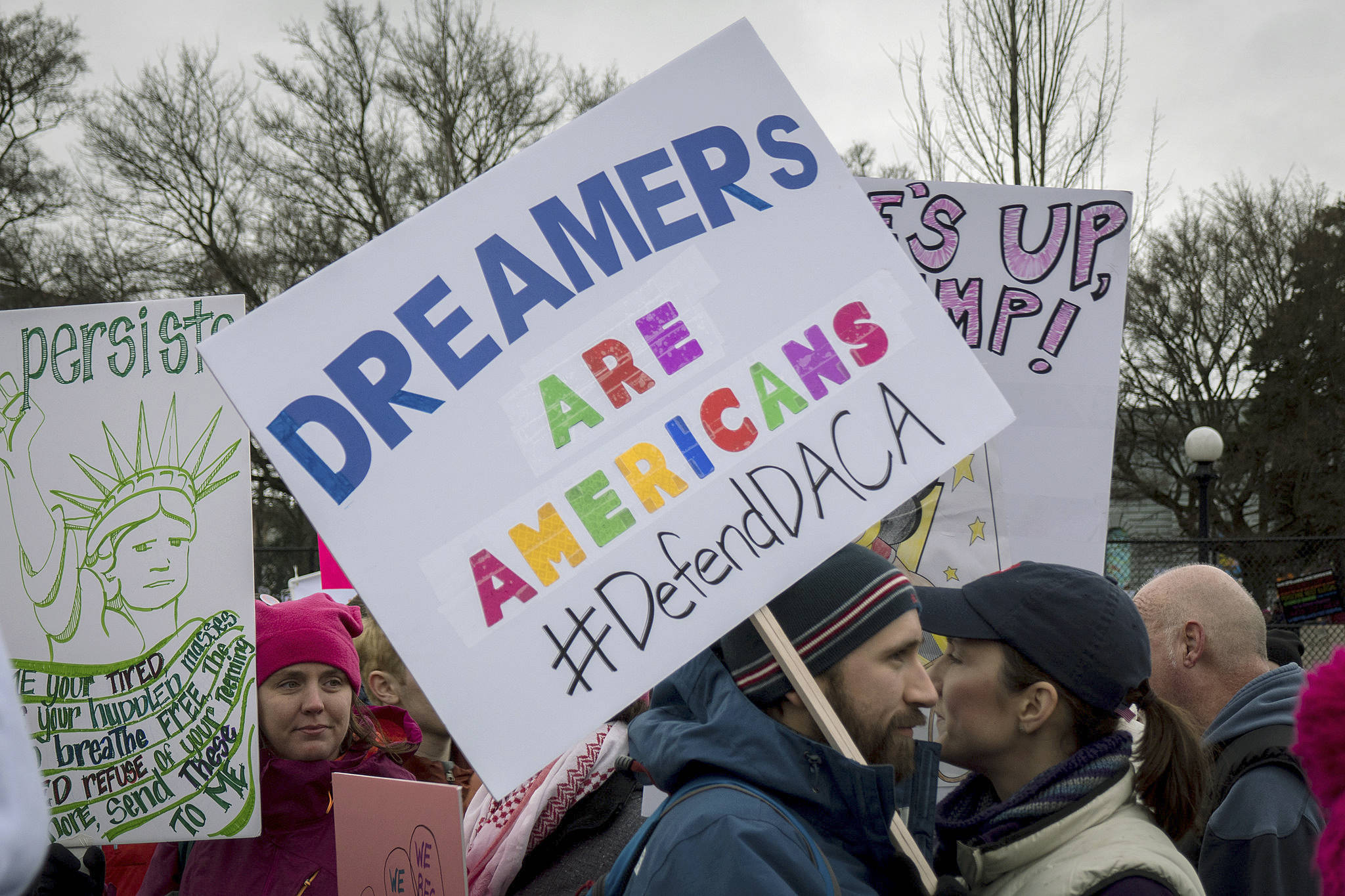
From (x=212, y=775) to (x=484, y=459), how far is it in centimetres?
143

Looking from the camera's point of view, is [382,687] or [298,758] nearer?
[298,758]

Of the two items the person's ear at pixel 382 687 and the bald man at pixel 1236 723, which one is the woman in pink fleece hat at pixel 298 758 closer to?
the person's ear at pixel 382 687

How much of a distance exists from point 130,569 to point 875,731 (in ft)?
6.22

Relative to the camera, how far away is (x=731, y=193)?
77.5 inches

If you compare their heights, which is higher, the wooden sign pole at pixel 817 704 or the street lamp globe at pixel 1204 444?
the wooden sign pole at pixel 817 704

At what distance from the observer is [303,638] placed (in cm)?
307

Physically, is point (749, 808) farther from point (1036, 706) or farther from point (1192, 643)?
point (1192, 643)

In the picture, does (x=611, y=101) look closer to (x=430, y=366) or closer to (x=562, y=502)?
(x=430, y=366)

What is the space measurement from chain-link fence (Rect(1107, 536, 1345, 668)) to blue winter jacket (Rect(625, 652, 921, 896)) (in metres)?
12.5

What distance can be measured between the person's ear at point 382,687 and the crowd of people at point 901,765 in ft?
2.59

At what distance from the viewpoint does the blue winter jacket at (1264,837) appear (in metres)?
2.25

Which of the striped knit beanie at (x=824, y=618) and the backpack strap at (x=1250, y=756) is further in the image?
the backpack strap at (x=1250, y=756)

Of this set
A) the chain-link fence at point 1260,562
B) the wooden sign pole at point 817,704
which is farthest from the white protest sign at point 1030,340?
the chain-link fence at point 1260,562

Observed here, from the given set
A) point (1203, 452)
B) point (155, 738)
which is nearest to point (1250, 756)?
point (155, 738)
